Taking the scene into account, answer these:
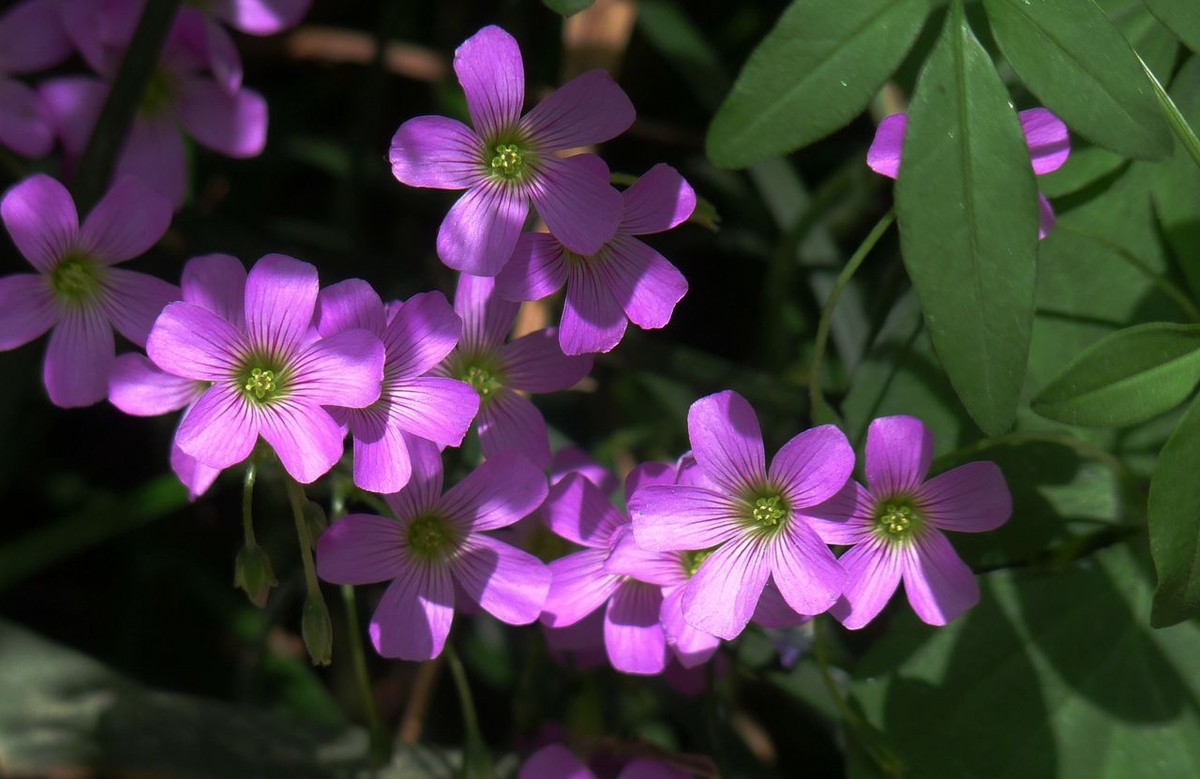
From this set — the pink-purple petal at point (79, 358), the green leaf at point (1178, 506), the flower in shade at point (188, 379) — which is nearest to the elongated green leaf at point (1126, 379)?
the green leaf at point (1178, 506)

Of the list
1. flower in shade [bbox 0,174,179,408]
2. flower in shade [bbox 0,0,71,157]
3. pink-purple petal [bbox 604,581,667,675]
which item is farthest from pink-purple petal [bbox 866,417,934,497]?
flower in shade [bbox 0,0,71,157]

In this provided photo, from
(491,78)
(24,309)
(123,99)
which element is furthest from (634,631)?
(123,99)

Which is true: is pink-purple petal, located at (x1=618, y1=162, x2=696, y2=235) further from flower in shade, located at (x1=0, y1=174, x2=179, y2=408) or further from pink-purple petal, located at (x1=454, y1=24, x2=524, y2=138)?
flower in shade, located at (x1=0, y1=174, x2=179, y2=408)

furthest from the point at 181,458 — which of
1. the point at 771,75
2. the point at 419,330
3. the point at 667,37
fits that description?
the point at 667,37

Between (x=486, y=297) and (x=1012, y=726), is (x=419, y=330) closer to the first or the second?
(x=486, y=297)

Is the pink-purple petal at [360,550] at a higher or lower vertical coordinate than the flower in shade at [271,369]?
lower

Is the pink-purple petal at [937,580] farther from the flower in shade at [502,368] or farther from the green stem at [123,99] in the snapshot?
the green stem at [123,99]
